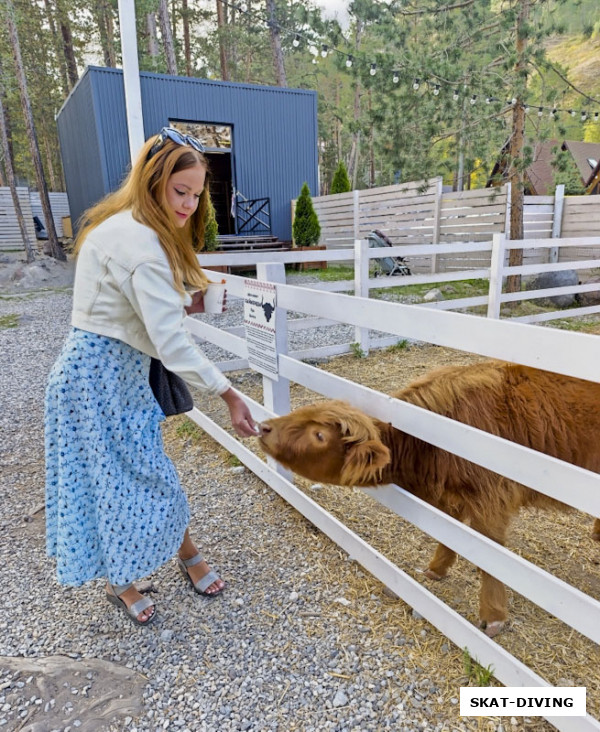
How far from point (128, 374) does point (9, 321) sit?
891cm

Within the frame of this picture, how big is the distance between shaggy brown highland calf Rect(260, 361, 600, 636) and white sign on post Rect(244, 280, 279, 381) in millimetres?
917

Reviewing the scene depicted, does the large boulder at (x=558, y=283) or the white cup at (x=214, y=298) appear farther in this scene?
the large boulder at (x=558, y=283)

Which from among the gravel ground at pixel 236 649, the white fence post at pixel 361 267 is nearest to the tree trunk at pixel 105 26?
the white fence post at pixel 361 267

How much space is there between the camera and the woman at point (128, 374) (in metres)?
1.64

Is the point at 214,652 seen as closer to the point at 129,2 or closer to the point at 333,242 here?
the point at 129,2

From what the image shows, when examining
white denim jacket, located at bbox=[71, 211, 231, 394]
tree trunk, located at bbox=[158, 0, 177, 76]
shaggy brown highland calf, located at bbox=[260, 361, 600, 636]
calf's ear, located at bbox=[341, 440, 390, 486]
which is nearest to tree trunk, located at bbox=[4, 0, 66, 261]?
tree trunk, located at bbox=[158, 0, 177, 76]

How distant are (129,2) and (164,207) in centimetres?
678

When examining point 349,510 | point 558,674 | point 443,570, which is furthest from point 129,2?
point 558,674

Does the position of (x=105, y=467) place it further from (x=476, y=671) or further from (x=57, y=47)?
(x=57, y=47)

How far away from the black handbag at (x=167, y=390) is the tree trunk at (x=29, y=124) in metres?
17.8

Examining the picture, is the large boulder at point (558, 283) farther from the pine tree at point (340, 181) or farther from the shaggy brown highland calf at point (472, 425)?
the pine tree at point (340, 181)

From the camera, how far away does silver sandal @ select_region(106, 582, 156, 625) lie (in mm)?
2156

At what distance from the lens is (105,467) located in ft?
6.13

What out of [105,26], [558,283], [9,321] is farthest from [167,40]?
[558,283]
